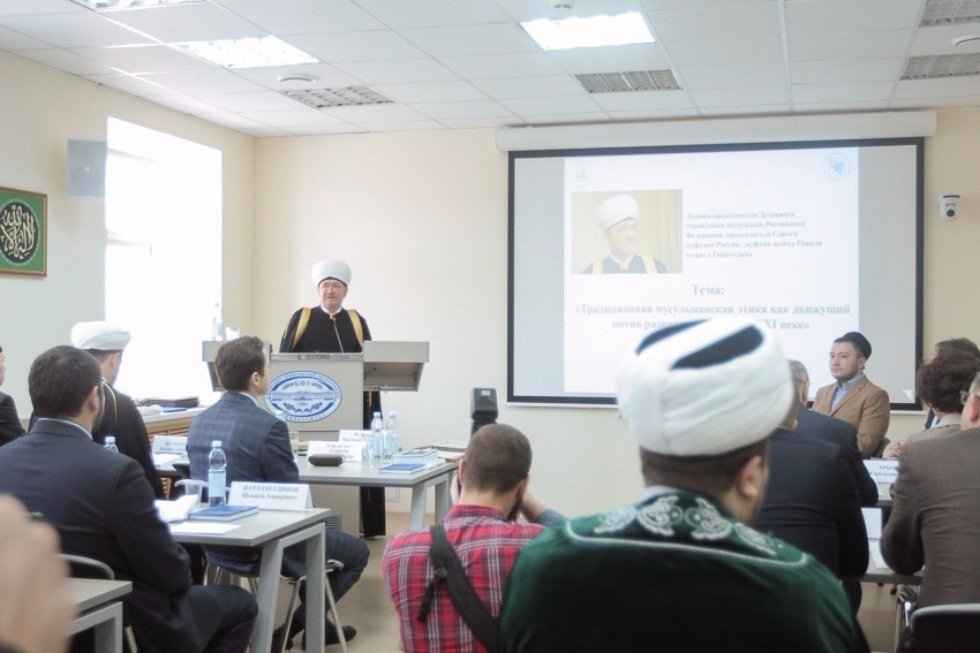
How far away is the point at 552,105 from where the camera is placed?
7168mm

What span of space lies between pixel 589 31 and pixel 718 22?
2.28 feet

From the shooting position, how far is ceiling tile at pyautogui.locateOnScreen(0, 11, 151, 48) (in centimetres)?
516

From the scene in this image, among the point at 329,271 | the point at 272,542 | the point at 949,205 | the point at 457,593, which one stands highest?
the point at 949,205

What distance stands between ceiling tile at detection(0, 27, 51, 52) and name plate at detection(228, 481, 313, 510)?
3.13 m

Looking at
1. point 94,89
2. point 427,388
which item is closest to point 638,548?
point 94,89

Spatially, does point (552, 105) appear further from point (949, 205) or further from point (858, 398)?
point (858, 398)

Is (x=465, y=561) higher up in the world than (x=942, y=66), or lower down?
lower down

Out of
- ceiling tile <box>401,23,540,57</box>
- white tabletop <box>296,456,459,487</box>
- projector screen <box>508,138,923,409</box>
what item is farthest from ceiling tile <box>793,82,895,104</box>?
white tabletop <box>296,456,459,487</box>

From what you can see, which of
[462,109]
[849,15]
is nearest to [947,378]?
[849,15]

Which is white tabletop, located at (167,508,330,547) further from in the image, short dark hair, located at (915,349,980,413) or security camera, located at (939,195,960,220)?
security camera, located at (939,195,960,220)

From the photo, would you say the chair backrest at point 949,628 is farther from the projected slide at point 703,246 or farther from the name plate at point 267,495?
the projected slide at point 703,246

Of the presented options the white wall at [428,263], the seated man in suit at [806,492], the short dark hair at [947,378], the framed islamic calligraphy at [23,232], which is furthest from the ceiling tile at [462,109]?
the seated man in suit at [806,492]

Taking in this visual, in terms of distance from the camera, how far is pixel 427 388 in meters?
8.04

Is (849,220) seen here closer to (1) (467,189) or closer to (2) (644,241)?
(2) (644,241)
